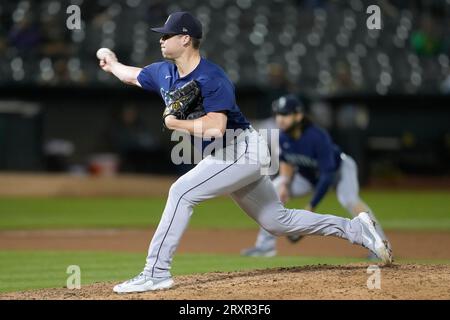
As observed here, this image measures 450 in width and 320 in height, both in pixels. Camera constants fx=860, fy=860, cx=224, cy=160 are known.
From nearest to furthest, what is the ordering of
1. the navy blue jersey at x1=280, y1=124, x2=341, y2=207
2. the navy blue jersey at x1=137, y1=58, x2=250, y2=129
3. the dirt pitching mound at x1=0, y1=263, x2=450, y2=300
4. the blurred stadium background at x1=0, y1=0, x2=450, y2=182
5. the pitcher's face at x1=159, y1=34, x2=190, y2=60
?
the dirt pitching mound at x1=0, y1=263, x2=450, y2=300 < the navy blue jersey at x1=137, y1=58, x2=250, y2=129 < the pitcher's face at x1=159, y1=34, x2=190, y2=60 < the navy blue jersey at x1=280, y1=124, x2=341, y2=207 < the blurred stadium background at x1=0, y1=0, x2=450, y2=182

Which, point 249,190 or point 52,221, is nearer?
point 249,190

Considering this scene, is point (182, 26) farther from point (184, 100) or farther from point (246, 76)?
point (246, 76)

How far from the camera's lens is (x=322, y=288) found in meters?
5.71

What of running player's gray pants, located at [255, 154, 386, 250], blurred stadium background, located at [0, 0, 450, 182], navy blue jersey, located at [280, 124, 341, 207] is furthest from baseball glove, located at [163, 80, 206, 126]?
blurred stadium background, located at [0, 0, 450, 182]

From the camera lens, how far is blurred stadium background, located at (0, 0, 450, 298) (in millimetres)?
Result: 16562

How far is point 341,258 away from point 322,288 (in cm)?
354

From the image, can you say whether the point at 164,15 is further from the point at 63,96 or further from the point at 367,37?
the point at 367,37

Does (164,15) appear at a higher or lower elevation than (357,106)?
higher

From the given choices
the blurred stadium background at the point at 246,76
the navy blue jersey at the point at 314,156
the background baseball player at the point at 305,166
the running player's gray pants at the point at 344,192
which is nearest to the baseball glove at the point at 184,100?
the background baseball player at the point at 305,166

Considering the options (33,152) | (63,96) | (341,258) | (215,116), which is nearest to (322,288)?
(215,116)

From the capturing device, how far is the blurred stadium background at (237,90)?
1656cm

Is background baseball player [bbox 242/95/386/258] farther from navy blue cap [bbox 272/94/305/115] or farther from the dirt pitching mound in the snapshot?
the dirt pitching mound

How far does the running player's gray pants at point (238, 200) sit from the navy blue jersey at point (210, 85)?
0.18 meters

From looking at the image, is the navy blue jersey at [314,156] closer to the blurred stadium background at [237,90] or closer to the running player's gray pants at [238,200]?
the running player's gray pants at [238,200]
